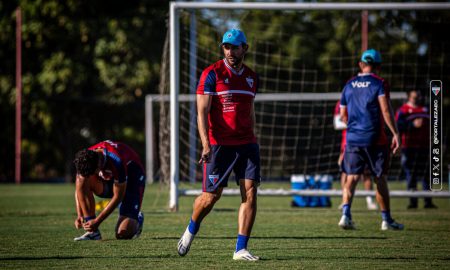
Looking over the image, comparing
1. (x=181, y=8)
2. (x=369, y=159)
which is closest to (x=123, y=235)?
(x=369, y=159)

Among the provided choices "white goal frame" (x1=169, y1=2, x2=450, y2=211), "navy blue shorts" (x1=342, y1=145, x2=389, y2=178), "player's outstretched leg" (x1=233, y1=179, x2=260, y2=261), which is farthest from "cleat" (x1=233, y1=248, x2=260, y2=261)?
"white goal frame" (x1=169, y1=2, x2=450, y2=211)

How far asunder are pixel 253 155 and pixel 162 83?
6.84 m

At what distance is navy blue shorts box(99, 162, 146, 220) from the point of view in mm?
8992

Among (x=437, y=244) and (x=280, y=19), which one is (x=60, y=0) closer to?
(x=280, y=19)

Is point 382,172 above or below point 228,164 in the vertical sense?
below

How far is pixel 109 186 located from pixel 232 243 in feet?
5.14

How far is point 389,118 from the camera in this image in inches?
381

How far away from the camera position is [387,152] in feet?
32.9

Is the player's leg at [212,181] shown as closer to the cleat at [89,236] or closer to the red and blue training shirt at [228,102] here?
the red and blue training shirt at [228,102]

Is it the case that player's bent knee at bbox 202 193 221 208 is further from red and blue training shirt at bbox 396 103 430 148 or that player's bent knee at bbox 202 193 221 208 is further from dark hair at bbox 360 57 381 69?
red and blue training shirt at bbox 396 103 430 148

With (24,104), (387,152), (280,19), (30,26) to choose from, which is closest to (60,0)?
(30,26)

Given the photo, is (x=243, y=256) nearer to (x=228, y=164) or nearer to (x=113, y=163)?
(x=228, y=164)

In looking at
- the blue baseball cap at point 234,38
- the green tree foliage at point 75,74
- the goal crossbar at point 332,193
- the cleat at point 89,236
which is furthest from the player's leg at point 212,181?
the green tree foliage at point 75,74

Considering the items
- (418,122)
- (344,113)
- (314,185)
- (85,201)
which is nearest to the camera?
(85,201)
